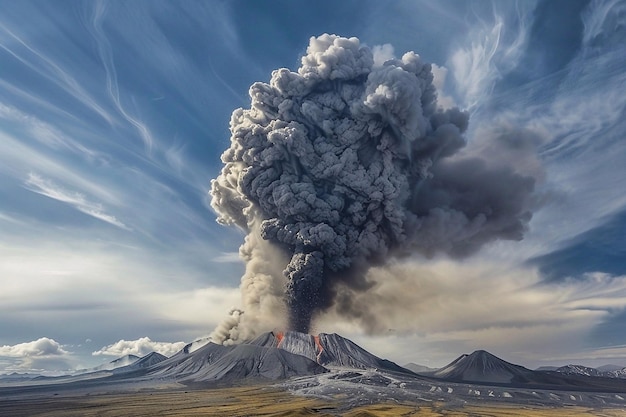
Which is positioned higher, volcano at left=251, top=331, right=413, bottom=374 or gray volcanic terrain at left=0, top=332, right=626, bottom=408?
volcano at left=251, top=331, right=413, bottom=374

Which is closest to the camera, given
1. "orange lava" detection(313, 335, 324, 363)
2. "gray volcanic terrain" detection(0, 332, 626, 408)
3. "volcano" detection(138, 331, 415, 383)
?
"gray volcanic terrain" detection(0, 332, 626, 408)

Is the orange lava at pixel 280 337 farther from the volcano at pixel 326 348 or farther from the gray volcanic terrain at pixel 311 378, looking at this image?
the gray volcanic terrain at pixel 311 378

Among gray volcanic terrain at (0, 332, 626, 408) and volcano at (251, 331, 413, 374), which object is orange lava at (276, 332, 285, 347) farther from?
gray volcanic terrain at (0, 332, 626, 408)

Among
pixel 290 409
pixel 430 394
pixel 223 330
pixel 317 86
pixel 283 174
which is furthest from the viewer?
pixel 223 330

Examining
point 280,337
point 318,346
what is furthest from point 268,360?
point 318,346

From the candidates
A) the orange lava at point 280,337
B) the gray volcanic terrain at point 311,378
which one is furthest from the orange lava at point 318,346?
the orange lava at point 280,337

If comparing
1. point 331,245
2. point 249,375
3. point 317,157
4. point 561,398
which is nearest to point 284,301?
point 331,245

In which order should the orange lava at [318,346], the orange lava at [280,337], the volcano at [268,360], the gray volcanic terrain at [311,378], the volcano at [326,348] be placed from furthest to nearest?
1. the orange lava at [318,346]
2. the volcano at [326,348]
3. the orange lava at [280,337]
4. the volcano at [268,360]
5. the gray volcanic terrain at [311,378]

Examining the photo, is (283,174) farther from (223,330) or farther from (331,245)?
(223,330)

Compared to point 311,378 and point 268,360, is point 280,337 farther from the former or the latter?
point 311,378

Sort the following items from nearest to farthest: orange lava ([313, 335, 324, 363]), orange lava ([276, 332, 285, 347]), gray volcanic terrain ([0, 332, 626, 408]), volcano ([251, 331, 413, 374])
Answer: gray volcanic terrain ([0, 332, 626, 408]) → orange lava ([276, 332, 285, 347]) → volcano ([251, 331, 413, 374]) → orange lava ([313, 335, 324, 363])

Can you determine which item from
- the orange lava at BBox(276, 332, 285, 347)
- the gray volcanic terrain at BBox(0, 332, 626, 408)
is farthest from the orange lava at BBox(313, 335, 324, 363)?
the orange lava at BBox(276, 332, 285, 347)
